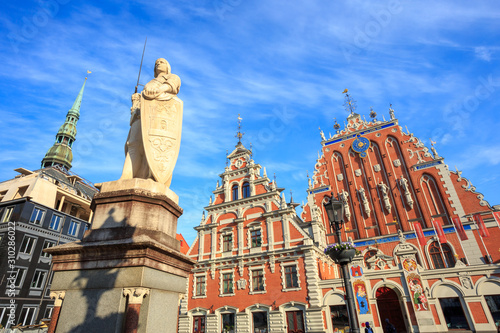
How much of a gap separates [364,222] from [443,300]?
8670 mm

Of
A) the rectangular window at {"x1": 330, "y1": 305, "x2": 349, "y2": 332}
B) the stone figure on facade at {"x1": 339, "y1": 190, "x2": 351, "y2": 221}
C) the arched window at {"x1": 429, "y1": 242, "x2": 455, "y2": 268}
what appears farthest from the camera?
the stone figure on facade at {"x1": 339, "y1": 190, "x2": 351, "y2": 221}

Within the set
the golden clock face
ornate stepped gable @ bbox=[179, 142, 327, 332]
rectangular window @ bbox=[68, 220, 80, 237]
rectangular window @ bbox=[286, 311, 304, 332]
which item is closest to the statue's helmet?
ornate stepped gable @ bbox=[179, 142, 327, 332]

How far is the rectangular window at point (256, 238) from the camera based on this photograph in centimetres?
2269

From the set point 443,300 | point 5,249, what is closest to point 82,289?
point 443,300

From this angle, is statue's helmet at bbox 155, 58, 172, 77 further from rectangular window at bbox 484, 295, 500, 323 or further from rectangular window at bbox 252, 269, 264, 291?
rectangular window at bbox 484, 295, 500, 323

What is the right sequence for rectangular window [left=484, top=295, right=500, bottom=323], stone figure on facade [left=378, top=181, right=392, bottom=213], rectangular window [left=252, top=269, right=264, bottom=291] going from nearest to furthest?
rectangular window [left=484, top=295, right=500, bottom=323] → rectangular window [left=252, top=269, right=264, bottom=291] → stone figure on facade [left=378, top=181, right=392, bottom=213]

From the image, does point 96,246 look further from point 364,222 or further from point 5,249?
point 5,249

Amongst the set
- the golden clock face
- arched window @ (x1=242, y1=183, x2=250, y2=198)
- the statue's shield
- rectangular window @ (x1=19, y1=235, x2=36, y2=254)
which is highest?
the golden clock face

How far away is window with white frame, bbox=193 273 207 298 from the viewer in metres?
22.8

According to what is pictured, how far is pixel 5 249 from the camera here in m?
23.3

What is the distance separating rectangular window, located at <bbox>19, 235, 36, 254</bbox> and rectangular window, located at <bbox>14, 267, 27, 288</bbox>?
151cm

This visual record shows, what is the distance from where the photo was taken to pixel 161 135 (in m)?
5.56

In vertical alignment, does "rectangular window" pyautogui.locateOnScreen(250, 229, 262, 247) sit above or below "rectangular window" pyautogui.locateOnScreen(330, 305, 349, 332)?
above

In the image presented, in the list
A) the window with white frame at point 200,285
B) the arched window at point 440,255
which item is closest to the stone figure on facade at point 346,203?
the arched window at point 440,255
